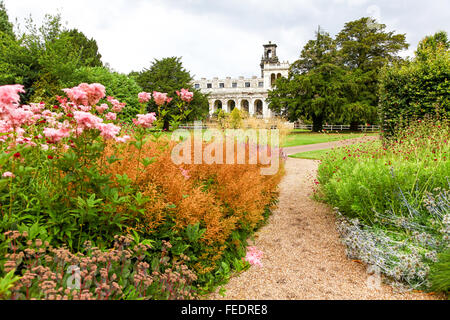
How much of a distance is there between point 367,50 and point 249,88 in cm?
3005

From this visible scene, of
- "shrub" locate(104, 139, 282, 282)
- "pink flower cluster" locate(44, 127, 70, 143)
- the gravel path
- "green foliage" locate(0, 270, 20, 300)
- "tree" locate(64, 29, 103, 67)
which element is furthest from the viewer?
"tree" locate(64, 29, 103, 67)

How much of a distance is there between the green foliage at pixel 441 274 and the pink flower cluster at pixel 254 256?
1638 millimetres

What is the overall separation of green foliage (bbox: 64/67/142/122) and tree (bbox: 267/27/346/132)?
516 inches

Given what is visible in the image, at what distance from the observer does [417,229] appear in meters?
3.38

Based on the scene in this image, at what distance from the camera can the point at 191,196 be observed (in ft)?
8.52

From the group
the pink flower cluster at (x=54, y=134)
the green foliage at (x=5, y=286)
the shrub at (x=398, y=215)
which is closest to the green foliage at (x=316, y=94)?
the shrub at (x=398, y=215)

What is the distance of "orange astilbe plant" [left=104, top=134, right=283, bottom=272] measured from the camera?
2.46m

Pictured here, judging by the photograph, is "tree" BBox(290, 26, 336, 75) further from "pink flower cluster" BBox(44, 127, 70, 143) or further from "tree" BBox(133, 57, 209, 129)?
"pink flower cluster" BBox(44, 127, 70, 143)

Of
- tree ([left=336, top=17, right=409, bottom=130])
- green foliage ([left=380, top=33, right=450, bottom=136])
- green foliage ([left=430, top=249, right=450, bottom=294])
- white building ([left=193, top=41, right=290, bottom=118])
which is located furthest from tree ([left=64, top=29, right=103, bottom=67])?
green foliage ([left=430, top=249, right=450, bottom=294])

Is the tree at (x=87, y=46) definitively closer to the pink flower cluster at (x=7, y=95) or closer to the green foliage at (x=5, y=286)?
the pink flower cluster at (x=7, y=95)

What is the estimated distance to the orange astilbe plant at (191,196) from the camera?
246 centimetres

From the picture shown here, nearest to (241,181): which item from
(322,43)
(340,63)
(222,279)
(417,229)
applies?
(222,279)

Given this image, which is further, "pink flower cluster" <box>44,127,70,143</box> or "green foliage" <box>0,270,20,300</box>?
"pink flower cluster" <box>44,127,70,143</box>

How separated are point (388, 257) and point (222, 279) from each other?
181 centimetres
